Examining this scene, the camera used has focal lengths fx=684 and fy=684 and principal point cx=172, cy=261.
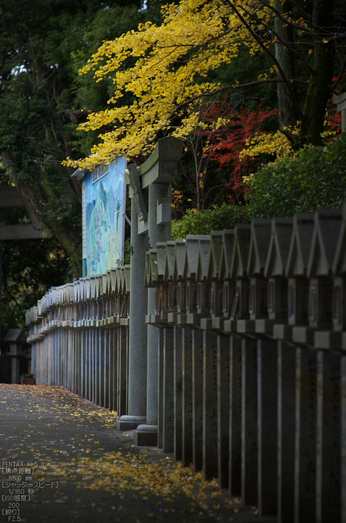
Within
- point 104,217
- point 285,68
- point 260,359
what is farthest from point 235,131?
point 260,359

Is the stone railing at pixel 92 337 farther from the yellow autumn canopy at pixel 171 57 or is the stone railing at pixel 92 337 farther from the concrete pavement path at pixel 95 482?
the yellow autumn canopy at pixel 171 57

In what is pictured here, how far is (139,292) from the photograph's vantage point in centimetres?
672

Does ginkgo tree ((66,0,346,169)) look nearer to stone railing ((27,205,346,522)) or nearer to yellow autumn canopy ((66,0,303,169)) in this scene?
yellow autumn canopy ((66,0,303,169))

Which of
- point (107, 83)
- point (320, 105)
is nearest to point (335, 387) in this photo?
point (320, 105)

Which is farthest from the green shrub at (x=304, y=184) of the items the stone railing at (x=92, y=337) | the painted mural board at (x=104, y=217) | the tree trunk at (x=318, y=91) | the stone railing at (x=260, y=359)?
the painted mural board at (x=104, y=217)

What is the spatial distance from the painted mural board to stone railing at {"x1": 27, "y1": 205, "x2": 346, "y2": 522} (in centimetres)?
632

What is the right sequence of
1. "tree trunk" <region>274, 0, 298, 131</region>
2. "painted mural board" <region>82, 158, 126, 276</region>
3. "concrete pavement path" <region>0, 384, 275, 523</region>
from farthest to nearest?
"painted mural board" <region>82, 158, 126, 276</region>, "tree trunk" <region>274, 0, 298, 131</region>, "concrete pavement path" <region>0, 384, 275, 523</region>

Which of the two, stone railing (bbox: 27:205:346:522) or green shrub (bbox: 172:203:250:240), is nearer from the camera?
stone railing (bbox: 27:205:346:522)

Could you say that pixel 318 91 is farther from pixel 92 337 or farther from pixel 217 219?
pixel 92 337

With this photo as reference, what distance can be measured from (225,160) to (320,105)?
3.03 meters

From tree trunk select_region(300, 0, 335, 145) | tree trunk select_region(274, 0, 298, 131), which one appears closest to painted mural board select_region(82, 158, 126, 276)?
tree trunk select_region(274, 0, 298, 131)

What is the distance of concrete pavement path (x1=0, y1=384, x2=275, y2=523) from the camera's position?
3.52 m

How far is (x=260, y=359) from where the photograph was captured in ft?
11.8

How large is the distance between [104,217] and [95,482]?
969 centimetres
